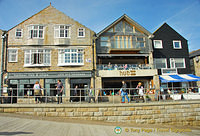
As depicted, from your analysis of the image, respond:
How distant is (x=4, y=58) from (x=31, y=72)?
132 inches

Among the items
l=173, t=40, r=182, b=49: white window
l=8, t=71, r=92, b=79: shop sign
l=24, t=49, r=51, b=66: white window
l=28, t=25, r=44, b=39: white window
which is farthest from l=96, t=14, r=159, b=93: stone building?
l=28, t=25, r=44, b=39: white window

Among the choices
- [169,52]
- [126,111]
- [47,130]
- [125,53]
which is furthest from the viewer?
[169,52]

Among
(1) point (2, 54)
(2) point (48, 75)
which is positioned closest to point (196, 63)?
(2) point (48, 75)

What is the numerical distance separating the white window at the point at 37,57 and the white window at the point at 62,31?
2.31 m

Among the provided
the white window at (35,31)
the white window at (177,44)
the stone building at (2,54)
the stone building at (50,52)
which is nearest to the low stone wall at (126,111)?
the stone building at (50,52)

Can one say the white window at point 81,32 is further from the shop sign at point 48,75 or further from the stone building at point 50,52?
the shop sign at point 48,75

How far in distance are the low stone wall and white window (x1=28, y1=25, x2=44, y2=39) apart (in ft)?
32.1

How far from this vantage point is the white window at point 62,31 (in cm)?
1811

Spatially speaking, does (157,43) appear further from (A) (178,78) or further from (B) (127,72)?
(B) (127,72)

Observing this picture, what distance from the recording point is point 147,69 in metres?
20.1

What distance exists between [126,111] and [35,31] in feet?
44.7

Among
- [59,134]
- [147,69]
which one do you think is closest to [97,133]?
[59,134]

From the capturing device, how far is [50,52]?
17.8 meters

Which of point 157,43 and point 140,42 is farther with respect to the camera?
point 157,43
